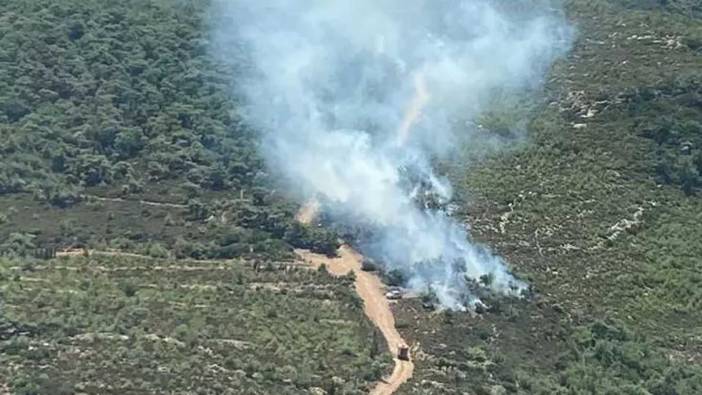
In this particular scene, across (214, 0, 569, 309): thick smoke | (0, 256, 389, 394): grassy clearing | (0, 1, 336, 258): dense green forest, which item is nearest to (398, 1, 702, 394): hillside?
(214, 0, 569, 309): thick smoke

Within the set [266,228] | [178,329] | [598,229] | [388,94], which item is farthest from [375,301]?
[388,94]

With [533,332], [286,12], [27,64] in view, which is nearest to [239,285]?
[533,332]

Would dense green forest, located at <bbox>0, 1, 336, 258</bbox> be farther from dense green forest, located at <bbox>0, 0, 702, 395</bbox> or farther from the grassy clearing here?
the grassy clearing

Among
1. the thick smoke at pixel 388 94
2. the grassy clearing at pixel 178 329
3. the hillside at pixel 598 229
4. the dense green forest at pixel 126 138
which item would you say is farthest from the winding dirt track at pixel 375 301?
the thick smoke at pixel 388 94

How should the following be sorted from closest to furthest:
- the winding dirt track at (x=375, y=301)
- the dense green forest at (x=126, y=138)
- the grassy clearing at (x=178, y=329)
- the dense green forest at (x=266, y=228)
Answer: the grassy clearing at (x=178, y=329) → the dense green forest at (x=266, y=228) → the winding dirt track at (x=375, y=301) → the dense green forest at (x=126, y=138)

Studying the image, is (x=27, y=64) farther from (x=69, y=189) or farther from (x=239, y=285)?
(x=239, y=285)

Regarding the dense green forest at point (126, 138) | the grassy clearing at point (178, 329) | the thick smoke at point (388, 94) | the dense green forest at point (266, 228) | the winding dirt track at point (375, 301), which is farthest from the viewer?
the dense green forest at point (126, 138)

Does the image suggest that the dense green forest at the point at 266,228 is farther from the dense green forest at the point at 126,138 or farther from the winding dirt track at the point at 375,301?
the winding dirt track at the point at 375,301
